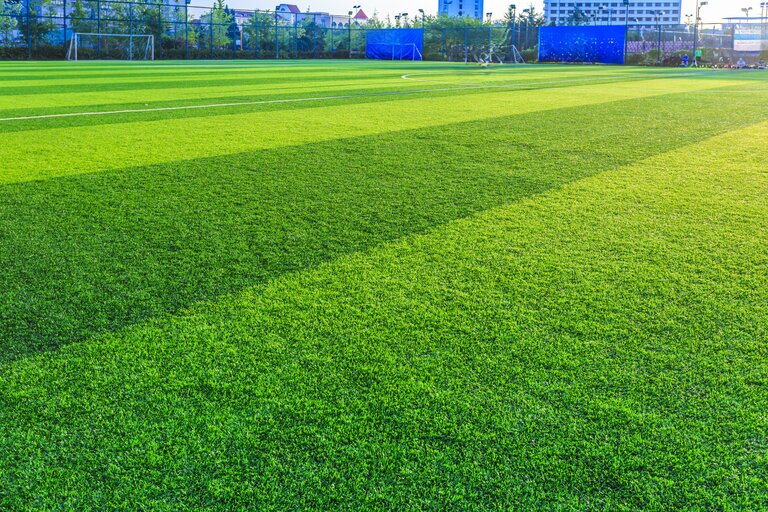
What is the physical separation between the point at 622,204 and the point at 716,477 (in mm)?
2765

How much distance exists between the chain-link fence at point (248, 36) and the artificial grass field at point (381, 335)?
28.7 meters

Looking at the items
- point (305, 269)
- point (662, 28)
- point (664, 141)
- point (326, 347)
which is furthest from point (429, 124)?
point (662, 28)

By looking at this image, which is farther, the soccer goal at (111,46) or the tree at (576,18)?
the tree at (576,18)

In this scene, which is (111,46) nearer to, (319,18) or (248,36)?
(248,36)

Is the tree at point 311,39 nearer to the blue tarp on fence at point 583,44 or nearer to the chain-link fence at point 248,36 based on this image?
the chain-link fence at point 248,36

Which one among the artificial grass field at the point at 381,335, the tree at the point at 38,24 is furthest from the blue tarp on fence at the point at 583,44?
the artificial grass field at the point at 381,335

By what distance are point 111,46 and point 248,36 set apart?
822cm

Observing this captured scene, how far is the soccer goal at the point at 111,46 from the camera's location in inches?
1204

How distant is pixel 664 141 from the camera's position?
684 centimetres

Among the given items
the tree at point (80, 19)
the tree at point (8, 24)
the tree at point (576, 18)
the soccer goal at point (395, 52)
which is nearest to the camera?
the tree at point (8, 24)

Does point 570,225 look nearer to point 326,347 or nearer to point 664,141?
point 326,347

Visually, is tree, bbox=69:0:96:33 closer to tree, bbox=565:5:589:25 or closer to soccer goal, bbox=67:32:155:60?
soccer goal, bbox=67:32:155:60

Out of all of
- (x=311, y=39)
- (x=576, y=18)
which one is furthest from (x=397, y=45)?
(x=576, y=18)

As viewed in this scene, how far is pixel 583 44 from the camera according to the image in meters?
37.0
